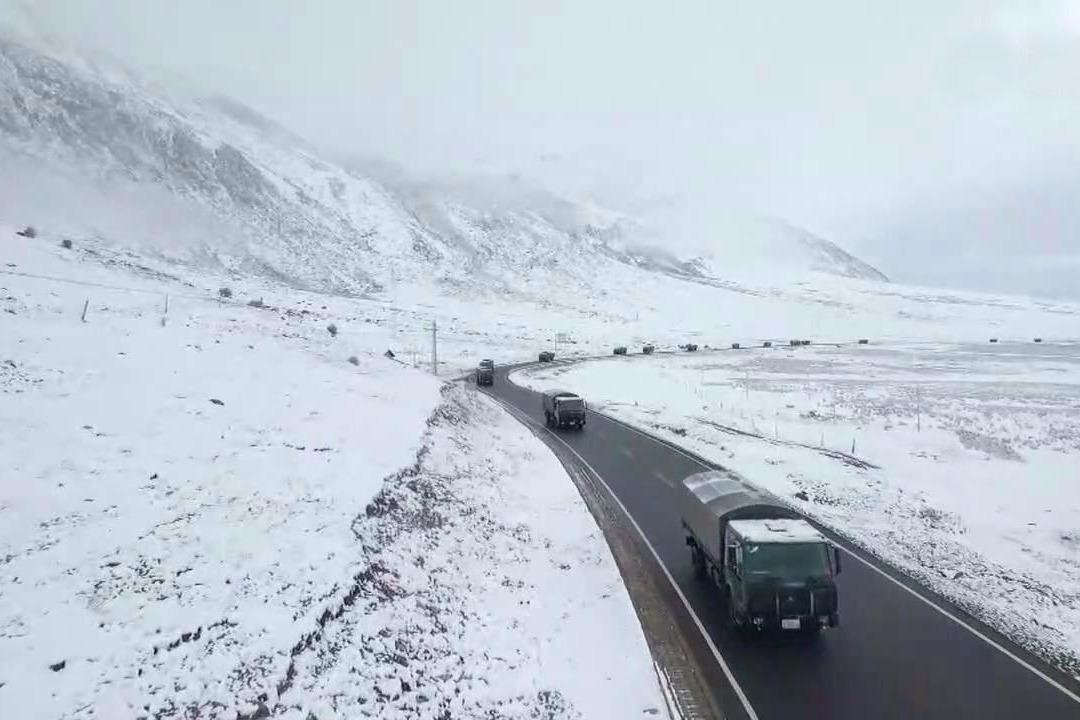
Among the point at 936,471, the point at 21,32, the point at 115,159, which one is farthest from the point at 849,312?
the point at 21,32

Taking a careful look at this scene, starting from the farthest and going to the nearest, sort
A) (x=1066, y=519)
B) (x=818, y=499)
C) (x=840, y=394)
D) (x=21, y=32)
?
(x=21, y=32)
(x=840, y=394)
(x=818, y=499)
(x=1066, y=519)

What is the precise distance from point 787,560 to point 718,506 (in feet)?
7.49

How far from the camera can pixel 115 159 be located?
127m

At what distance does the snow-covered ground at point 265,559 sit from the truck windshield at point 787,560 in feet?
9.04

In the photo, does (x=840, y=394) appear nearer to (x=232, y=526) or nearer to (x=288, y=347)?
(x=288, y=347)

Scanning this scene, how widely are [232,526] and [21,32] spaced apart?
19848cm

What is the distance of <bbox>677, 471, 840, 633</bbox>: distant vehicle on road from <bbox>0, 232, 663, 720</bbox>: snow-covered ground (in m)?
2.31

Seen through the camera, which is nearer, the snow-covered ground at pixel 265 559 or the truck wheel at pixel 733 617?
the snow-covered ground at pixel 265 559

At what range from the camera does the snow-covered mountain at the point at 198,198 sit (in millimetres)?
112125

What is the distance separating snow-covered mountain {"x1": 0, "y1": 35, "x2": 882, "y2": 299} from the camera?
11212cm

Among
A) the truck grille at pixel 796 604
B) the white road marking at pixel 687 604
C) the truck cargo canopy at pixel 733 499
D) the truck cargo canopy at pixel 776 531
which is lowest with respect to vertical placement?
the white road marking at pixel 687 604

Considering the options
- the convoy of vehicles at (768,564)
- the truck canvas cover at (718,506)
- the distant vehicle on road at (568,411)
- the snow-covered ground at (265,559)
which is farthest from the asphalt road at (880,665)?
the distant vehicle on road at (568,411)

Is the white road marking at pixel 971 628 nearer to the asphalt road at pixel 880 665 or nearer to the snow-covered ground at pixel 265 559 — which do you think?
the asphalt road at pixel 880 665

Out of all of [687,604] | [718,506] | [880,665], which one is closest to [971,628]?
[880,665]
